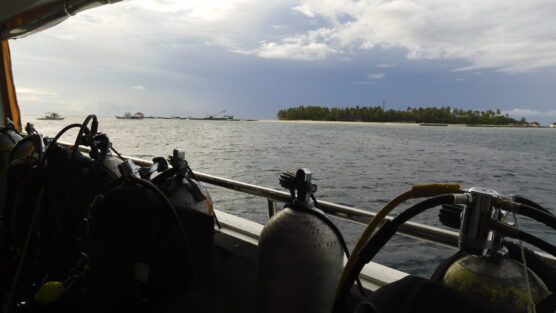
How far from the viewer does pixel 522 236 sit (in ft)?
2.51

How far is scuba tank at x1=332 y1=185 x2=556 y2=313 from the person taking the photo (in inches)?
27.6

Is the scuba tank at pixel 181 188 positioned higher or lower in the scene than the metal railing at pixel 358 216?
higher

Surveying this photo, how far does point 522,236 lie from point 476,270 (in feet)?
0.40

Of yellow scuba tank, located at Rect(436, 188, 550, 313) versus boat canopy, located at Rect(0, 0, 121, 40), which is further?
boat canopy, located at Rect(0, 0, 121, 40)

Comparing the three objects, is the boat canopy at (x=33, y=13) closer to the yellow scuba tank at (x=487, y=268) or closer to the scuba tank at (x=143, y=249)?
the scuba tank at (x=143, y=249)

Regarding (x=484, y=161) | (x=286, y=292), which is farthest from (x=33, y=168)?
(x=484, y=161)

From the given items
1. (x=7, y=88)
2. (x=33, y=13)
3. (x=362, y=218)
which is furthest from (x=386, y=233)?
(x=7, y=88)

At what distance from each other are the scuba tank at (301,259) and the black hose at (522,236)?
59 cm

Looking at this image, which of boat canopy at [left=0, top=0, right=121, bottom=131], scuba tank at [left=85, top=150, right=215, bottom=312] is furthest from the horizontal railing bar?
boat canopy at [left=0, top=0, right=121, bottom=131]

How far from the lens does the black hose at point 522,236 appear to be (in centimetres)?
72

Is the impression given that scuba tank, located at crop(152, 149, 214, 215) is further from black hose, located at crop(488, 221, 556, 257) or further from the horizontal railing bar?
black hose, located at crop(488, 221, 556, 257)

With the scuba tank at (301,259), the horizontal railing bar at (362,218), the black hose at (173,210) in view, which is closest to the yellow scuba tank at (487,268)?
the horizontal railing bar at (362,218)

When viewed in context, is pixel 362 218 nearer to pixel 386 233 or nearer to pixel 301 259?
pixel 301 259

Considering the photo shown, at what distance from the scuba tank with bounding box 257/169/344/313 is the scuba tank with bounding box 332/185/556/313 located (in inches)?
16.4
